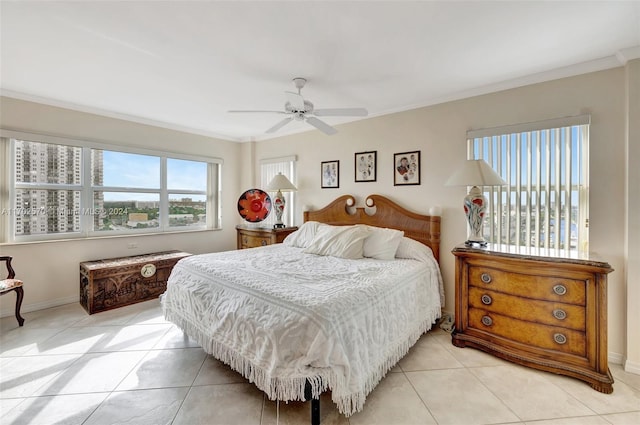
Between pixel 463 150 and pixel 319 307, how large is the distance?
7.74 feet

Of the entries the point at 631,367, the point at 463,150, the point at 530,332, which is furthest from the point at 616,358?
the point at 463,150

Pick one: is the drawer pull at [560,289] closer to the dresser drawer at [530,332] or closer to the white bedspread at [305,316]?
the dresser drawer at [530,332]

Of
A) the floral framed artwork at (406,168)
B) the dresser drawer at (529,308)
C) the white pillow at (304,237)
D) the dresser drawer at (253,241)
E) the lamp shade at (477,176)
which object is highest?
the floral framed artwork at (406,168)

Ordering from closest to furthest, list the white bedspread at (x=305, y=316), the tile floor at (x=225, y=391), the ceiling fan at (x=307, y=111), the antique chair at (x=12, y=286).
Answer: the white bedspread at (x=305, y=316) < the tile floor at (x=225, y=391) < the ceiling fan at (x=307, y=111) < the antique chair at (x=12, y=286)

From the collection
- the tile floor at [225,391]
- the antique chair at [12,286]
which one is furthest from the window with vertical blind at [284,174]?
the antique chair at [12,286]

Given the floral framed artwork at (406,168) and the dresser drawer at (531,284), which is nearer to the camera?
the dresser drawer at (531,284)

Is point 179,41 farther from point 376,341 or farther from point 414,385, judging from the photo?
point 414,385

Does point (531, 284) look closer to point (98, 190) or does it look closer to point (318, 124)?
point (318, 124)

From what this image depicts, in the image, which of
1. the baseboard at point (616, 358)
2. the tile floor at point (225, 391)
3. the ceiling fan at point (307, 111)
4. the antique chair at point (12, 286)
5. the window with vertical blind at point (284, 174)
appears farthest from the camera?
the window with vertical blind at point (284, 174)

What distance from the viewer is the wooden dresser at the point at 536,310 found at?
6.10ft

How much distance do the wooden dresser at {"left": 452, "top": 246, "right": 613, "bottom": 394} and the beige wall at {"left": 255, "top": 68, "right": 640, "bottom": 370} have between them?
52cm

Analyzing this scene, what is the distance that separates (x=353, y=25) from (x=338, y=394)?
2.21 meters

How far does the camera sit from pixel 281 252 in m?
3.02

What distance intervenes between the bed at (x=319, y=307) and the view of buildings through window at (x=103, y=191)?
207 cm
